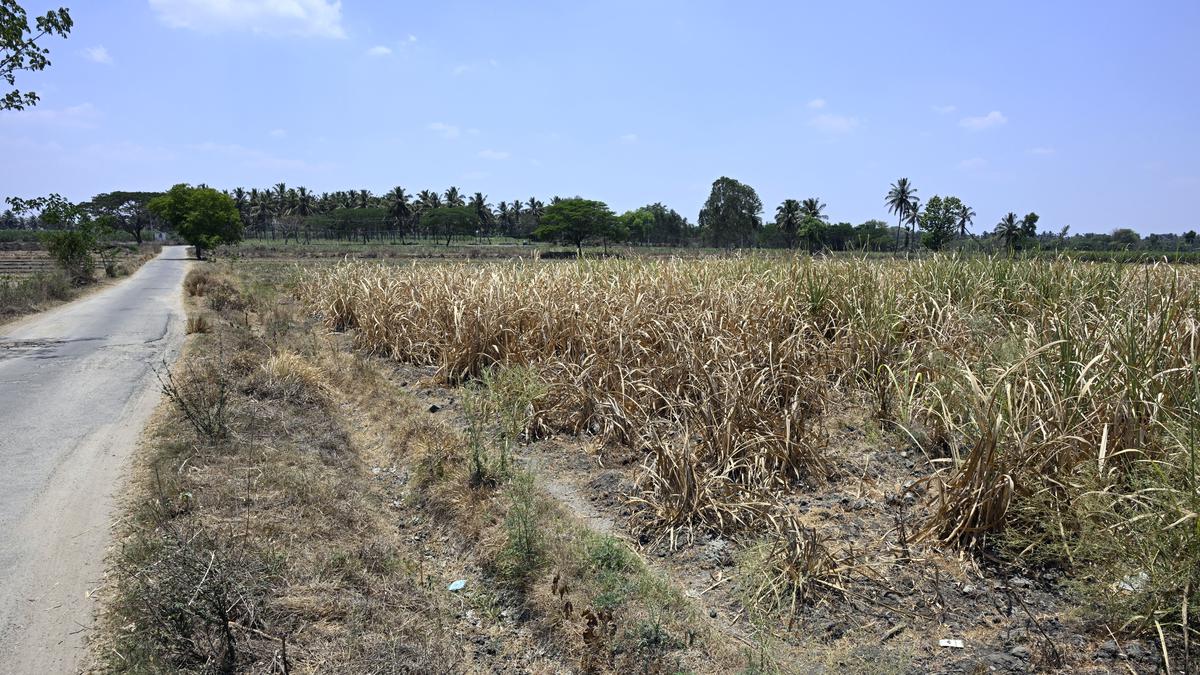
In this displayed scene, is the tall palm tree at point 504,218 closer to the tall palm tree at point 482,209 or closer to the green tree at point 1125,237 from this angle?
the tall palm tree at point 482,209

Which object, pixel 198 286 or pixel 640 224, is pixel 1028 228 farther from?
pixel 640 224

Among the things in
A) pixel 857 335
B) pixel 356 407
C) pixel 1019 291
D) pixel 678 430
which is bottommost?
pixel 356 407

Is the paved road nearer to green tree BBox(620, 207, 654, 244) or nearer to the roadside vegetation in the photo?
the roadside vegetation

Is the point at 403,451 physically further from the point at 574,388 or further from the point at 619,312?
the point at 619,312

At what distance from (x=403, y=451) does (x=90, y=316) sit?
12.4 m

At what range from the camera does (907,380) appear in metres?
5.59

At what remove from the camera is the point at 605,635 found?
3.41 meters

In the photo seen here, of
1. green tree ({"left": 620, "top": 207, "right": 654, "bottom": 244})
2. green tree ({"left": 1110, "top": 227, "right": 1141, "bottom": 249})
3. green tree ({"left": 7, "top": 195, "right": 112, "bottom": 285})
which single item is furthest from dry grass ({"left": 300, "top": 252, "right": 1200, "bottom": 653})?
green tree ({"left": 620, "top": 207, "right": 654, "bottom": 244})

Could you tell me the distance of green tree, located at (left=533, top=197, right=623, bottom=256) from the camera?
78.7 metres

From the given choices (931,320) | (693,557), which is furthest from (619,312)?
(693,557)

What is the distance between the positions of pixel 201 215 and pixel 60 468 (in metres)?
57.7

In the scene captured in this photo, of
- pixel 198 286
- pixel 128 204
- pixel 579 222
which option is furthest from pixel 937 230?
pixel 128 204

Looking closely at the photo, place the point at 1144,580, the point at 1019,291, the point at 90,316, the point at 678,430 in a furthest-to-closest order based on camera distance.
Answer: the point at 90,316
the point at 1019,291
the point at 678,430
the point at 1144,580

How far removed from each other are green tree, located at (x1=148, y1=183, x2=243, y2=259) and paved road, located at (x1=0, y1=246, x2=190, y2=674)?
48.6 metres
